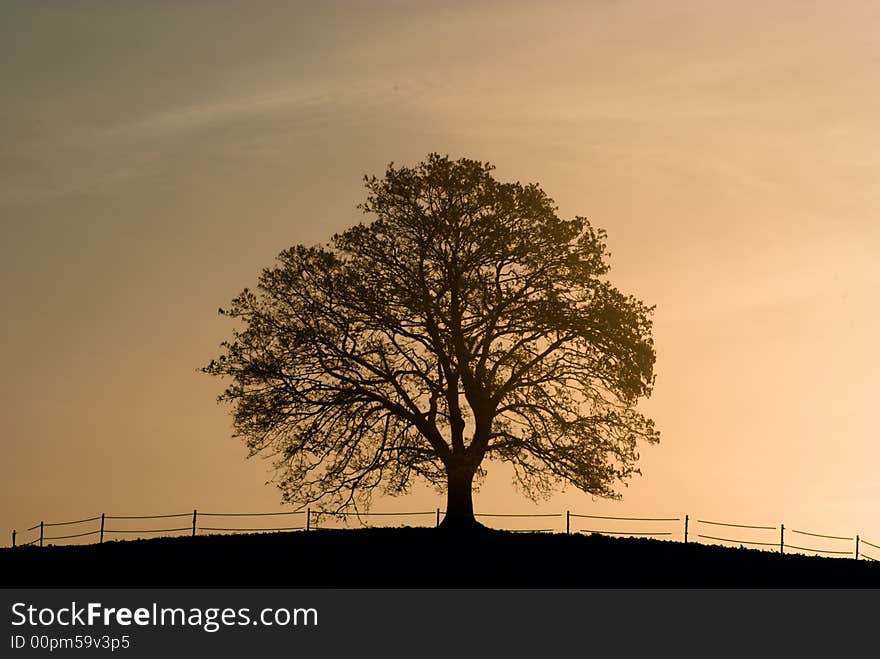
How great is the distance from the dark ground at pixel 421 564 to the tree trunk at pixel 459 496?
89 cm

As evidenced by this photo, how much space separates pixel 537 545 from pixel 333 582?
960 cm

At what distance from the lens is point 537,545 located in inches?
1880

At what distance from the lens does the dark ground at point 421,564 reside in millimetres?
41719

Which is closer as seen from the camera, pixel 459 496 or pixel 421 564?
pixel 421 564

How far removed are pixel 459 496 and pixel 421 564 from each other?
20.1 feet

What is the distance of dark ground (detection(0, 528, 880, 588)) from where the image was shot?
41719mm

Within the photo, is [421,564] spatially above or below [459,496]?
below

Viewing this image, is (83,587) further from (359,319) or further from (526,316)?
(526,316)

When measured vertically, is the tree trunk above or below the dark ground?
above

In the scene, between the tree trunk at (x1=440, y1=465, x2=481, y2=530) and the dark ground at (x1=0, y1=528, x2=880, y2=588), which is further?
the tree trunk at (x1=440, y1=465, x2=481, y2=530)

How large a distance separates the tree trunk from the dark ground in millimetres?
892

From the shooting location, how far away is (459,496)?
4934 cm
